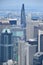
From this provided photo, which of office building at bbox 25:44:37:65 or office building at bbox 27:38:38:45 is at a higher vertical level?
office building at bbox 27:38:38:45

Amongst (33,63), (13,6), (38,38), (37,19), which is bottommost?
(33,63)

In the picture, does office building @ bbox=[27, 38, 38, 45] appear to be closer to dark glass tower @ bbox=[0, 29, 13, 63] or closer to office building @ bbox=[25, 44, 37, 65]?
office building @ bbox=[25, 44, 37, 65]

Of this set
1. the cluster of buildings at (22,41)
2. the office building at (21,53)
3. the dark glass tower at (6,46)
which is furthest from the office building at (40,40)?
the dark glass tower at (6,46)

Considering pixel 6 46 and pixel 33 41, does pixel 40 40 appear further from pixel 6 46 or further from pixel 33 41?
pixel 6 46

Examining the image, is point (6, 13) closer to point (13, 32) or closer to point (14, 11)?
point (14, 11)

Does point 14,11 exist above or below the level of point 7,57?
above

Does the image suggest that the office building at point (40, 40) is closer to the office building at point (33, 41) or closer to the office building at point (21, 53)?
the office building at point (33, 41)

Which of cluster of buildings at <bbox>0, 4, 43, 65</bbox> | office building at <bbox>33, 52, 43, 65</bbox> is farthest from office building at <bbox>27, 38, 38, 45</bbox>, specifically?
office building at <bbox>33, 52, 43, 65</bbox>

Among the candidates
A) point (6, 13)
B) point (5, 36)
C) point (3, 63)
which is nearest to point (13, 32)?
point (5, 36)
